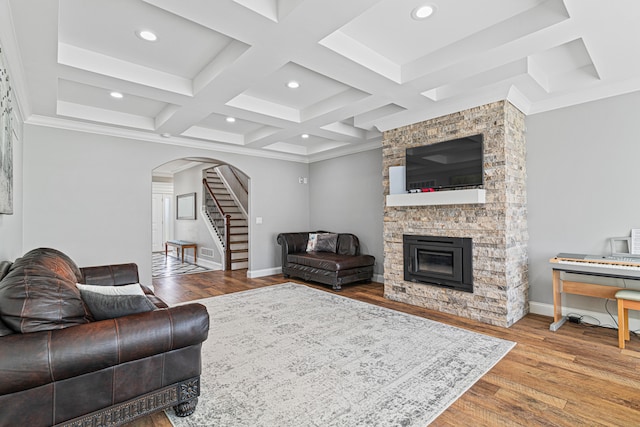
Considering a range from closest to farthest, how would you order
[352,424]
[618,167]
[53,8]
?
[352,424], [53,8], [618,167]

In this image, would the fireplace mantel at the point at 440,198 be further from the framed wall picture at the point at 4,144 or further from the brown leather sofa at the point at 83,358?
the framed wall picture at the point at 4,144

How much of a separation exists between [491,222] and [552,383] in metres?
1.71

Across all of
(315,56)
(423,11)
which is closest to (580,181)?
(423,11)

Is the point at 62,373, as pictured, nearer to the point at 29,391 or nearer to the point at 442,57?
the point at 29,391

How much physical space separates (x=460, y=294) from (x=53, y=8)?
4.50 meters

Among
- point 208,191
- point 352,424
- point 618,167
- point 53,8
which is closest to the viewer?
point 352,424

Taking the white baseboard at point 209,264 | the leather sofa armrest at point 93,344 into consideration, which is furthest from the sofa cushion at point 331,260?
the leather sofa armrest at point 93,344

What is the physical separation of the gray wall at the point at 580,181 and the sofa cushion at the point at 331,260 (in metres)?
2.49

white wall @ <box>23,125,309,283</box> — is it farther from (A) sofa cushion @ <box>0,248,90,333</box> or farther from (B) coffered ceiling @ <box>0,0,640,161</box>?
(A) sofa cushion @ <box>0,248,90,333</box>

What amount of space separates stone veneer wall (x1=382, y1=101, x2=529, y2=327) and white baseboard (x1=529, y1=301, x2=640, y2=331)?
12 centimetres

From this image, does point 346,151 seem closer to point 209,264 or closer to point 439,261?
point 439,261

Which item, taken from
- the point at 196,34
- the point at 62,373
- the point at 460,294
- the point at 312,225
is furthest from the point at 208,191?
the point at 62,373

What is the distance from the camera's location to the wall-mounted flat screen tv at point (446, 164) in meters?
3.61

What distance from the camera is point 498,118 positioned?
3.48 m
